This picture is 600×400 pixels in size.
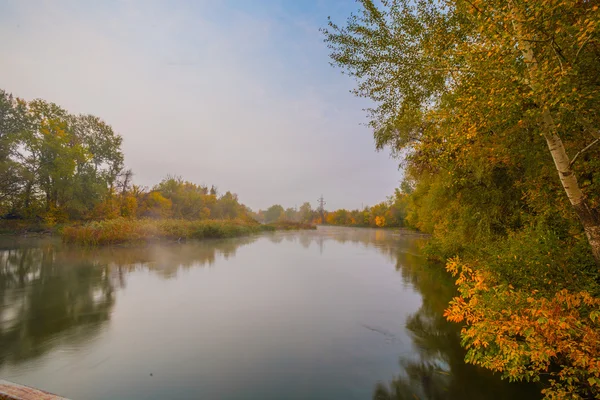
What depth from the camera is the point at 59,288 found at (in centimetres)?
1098

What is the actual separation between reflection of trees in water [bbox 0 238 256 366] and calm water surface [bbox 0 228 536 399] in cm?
6

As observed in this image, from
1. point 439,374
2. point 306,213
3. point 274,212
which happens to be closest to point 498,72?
point 439,374

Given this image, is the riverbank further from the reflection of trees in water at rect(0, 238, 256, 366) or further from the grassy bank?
the reflection of trees in water at rect(0, 238, 256, 366)

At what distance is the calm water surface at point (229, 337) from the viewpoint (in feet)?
17.2

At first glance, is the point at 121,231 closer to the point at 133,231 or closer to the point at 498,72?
the point at 133,231

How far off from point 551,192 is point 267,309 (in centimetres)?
881

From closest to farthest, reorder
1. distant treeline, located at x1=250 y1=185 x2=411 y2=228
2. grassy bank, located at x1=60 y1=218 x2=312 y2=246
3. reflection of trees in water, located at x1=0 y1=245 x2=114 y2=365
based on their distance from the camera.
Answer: reflection of trees in water, located at x1=0 y1=245 x2=114 y2=365 → grassy bank, located at x1=60 y1=218 x2=312 y2=246 → distant treeline, located at x1=250 y1=185 x2=411 y2=228

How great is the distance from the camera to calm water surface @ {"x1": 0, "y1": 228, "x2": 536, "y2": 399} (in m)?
5.25

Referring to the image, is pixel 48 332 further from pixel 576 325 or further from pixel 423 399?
pixel 576 325

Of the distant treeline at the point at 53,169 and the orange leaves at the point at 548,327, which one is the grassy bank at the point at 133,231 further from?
the orange leaves at the point at 548,327

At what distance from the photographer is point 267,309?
980 cm

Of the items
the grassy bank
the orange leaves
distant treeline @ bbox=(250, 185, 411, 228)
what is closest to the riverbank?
the grassy bank

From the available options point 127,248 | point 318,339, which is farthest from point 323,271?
point 127,248

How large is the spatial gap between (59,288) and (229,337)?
8.63 metres
